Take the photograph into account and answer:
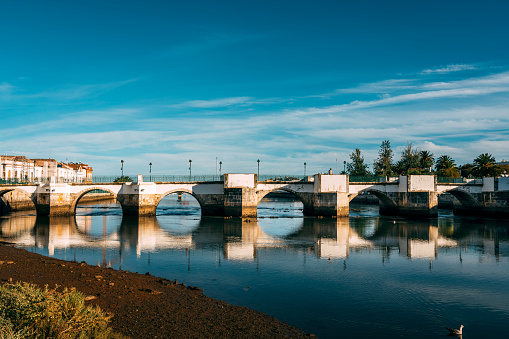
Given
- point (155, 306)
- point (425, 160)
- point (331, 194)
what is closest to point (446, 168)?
point (425, 160)

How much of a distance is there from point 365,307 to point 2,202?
184 ft

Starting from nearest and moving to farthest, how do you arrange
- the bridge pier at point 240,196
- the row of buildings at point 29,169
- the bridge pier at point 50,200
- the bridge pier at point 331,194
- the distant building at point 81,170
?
the bridge pier at point 240,196
the bridge pier at point 50,200
the bridge pier at point 331,194
the row of buildings at point 29,169
the distant building at point 81,170

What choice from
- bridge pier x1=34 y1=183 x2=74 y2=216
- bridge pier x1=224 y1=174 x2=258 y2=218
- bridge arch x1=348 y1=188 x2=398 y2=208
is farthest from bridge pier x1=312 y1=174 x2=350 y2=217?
bridge pier x1=34 y1=183 x2=74 y2=216

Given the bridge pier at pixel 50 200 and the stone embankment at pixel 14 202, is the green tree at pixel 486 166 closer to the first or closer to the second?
the bridge pier at pixel 50 200

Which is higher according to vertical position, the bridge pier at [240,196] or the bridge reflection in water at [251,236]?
the bridge pier at [240,196]

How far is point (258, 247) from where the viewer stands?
27.2 m

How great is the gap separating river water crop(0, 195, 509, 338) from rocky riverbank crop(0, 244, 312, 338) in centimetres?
124

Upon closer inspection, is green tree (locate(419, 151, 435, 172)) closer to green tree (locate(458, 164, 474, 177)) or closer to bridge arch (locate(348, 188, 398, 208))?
green tree (locate(458, 164, 474, 177))

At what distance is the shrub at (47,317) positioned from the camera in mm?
7340

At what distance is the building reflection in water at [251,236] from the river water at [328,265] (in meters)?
0.10

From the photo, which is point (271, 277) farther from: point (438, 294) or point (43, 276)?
point (43, 276)

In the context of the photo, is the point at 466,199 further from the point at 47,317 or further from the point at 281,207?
the point at 47,317

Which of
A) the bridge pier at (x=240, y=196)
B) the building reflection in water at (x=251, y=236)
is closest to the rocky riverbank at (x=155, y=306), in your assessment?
the building reflection in water at (x=251, y=236)

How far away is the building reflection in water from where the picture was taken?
1067 inches
